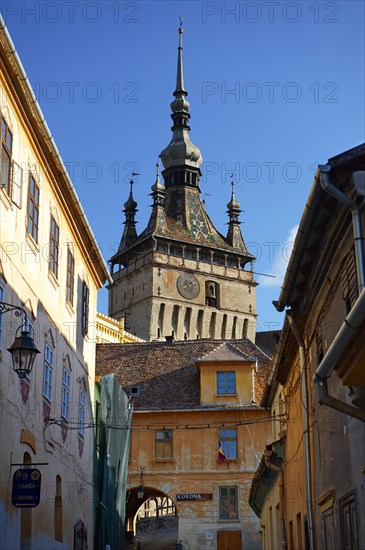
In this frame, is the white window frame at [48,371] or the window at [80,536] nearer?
the white window frame at [48,371]

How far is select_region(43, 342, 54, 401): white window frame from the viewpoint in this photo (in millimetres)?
20109

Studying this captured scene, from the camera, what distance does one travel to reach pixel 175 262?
309 ft

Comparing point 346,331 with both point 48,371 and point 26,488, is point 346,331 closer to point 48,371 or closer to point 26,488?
point 26,488

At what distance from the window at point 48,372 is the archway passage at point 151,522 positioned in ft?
61.4

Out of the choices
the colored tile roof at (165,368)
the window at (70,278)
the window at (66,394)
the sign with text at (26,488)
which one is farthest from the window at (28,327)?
the colored tile roof at (165,368)

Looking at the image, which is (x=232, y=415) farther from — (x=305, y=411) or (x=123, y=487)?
(x=305, y=411)

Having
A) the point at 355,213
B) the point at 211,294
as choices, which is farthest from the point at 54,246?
the point at 211,294

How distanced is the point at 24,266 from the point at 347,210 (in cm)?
892

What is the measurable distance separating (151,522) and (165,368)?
1359 cm

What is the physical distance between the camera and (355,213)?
10.2 metres

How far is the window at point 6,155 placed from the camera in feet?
53.3

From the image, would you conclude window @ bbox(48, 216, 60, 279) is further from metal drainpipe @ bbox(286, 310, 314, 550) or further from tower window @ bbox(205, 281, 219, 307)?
tower window @ bbox(205, 281, 219, 307)

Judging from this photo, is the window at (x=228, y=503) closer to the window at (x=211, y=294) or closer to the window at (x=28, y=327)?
the window at (x=28, y=327)

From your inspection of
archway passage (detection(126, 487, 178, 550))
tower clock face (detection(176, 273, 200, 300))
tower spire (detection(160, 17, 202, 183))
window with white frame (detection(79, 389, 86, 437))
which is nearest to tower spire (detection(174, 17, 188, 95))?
tower spire (detection(160, 17, 202, 183))
